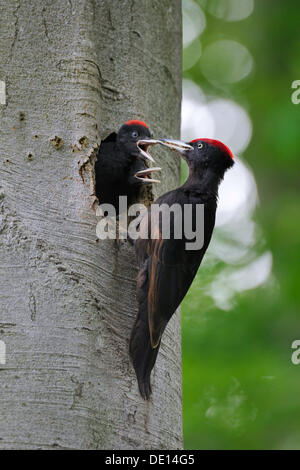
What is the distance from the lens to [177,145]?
12.3 ft

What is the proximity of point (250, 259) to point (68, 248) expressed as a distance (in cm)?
372

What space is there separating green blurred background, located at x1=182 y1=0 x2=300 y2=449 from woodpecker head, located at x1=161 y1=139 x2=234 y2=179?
2011 millimetres

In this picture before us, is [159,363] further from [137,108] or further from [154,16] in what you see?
[154,16]

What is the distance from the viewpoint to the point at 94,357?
2609mm

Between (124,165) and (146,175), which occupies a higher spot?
(124,165)

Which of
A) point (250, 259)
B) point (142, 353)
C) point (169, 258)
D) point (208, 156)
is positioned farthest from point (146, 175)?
point (250, 259)

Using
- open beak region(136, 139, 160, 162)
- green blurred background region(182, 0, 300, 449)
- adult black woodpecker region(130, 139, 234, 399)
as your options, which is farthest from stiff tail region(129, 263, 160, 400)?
green blurred background region(182, 0, 300, 449)

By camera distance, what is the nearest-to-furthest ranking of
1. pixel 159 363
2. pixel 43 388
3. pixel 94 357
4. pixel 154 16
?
pixel 43 388, pixel 94 357, pixel 159 363, pixel 154 16

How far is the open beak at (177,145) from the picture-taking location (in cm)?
366

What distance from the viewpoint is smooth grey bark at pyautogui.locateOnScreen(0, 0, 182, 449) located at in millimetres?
2463

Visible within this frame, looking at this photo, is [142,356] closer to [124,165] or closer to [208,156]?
[208,156]

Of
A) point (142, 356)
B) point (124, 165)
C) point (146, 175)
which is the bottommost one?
point (142, 356)
